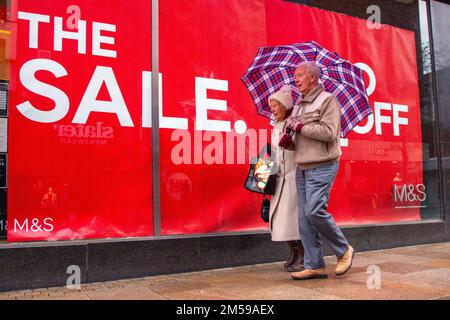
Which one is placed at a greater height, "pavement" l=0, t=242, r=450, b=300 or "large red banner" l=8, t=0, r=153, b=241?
"large red banner" l=8, t=0, r=153, b=241

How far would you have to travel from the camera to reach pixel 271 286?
4078 millimetres

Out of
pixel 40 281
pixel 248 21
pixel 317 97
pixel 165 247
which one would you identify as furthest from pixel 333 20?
pixel 40 281

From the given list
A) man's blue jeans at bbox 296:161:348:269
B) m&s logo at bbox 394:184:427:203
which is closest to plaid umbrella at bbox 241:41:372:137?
man's blue jeans at bbox 296:161:348:269

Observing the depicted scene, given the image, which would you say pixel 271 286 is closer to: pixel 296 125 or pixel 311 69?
pixel 296 125

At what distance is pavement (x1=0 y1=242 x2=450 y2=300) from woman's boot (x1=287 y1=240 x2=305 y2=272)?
0.12 meters

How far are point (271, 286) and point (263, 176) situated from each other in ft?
3.61

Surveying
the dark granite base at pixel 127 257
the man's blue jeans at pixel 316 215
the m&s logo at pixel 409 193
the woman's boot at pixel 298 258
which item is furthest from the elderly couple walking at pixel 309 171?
the m&s logo at pixel 409 193

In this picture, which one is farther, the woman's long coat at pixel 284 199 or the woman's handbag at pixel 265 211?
the woman's handbag at pixel 265 211

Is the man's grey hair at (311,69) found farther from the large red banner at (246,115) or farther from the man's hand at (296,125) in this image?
the large red banner at (246,115)

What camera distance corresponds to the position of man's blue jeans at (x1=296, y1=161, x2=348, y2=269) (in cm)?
411

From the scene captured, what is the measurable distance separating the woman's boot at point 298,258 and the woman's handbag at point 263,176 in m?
0.63

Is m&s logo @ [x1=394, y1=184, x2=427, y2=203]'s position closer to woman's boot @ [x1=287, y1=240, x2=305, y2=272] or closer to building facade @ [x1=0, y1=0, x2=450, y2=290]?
building facade @ [x1=0, y1=0, x2=450, y2=290]

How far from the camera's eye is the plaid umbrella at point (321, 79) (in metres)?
4.74

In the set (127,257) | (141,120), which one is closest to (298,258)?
(127,257)
